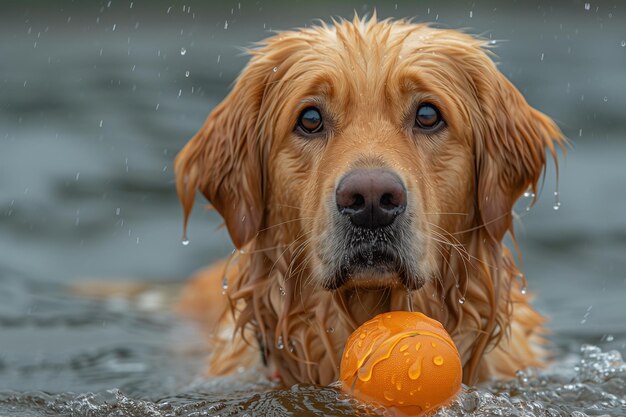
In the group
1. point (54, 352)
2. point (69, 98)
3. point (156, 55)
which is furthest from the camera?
point (156, 55)

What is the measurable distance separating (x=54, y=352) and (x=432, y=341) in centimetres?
364

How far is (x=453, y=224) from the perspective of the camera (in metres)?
5.16

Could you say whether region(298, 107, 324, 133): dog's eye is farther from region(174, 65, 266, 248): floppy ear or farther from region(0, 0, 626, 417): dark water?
region(0, 0, 626, 417): dark water

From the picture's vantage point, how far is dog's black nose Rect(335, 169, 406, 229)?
Result: 4520mm

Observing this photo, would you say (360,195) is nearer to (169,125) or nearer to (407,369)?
(407,369)

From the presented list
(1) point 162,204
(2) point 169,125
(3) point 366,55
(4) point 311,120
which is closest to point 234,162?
(4) point 311,120

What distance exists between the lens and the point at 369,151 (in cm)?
475

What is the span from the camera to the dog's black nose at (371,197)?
4520mm

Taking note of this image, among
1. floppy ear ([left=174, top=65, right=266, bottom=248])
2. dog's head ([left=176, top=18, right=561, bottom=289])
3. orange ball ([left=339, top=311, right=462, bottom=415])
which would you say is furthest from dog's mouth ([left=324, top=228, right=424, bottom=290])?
floppy ear ([left=174, top=65, right=266, bottom=248])

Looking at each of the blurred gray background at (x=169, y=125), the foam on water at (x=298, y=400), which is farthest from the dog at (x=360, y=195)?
the blurred gray background at (x=169, y=125)

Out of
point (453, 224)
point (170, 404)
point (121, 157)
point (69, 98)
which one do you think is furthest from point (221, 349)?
point (69, 98)

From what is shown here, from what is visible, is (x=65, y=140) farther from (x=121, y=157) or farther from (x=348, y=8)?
(x=348, y=8)

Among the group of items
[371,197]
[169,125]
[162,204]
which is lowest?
[162,204]

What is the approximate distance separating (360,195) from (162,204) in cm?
624
